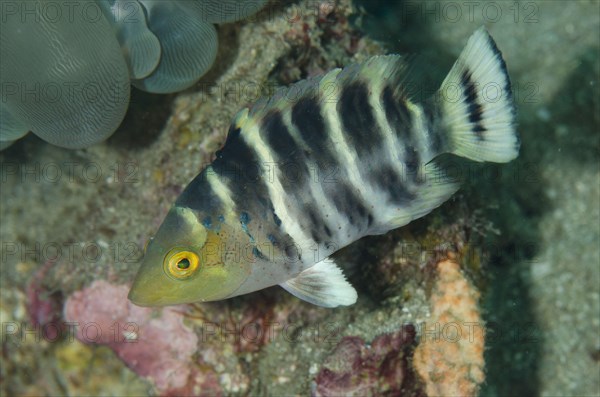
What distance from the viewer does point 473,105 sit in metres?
2.80

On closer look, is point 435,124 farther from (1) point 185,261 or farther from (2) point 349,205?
(1) point 185,261

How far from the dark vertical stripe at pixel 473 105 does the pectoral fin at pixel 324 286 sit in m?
1.11

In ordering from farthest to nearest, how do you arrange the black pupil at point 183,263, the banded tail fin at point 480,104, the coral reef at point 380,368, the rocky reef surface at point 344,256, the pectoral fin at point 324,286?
the rocky reef surface at point 344,256 < the coral reef at point 380,368 < the pectoral fin at point 324,286 < the black pupil at point 183,263 < the banded tail fin at point 480,104

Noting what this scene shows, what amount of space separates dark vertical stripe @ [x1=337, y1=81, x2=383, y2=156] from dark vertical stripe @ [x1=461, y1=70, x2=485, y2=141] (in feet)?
1.62

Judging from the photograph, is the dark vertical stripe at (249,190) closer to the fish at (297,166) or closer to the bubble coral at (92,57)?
the fish at (297,166)

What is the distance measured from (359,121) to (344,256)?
1.37 metres

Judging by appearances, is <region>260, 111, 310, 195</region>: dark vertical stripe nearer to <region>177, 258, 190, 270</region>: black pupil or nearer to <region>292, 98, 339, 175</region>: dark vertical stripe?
<region>292, 98, 339, 175</region>: dark vertical stripe

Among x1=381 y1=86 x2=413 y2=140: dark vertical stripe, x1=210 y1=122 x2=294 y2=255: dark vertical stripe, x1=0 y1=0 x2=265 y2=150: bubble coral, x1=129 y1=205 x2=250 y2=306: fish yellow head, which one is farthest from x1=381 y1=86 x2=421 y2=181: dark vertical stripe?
x1=0 y1=0 x2=265 y2=150: bubble coral

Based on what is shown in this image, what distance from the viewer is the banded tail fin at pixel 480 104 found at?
2703 millimetres

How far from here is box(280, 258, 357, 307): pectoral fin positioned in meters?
3.07

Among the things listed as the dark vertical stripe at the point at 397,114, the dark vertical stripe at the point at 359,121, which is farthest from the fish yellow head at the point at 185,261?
the dark vertical stripe at the point at 397,114

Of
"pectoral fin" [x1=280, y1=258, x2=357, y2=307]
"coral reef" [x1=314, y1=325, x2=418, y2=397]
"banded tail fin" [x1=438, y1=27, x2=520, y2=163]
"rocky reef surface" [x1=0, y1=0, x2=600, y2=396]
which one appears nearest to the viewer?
"banded tail fin" [x1=438, y1=27, x2=520, y2=163]

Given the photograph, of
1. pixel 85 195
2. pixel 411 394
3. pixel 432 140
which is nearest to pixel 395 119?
pixel 432 140

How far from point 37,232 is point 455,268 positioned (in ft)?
12.8
